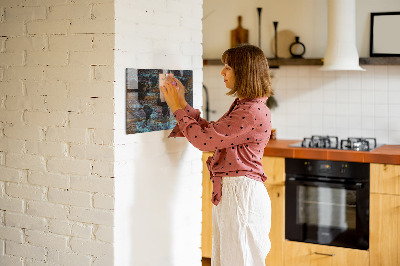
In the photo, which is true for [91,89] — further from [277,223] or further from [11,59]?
[277,223]

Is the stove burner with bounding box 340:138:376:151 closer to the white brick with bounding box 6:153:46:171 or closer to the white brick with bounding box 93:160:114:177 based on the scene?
the white brick with bounding box 93:160:114:177

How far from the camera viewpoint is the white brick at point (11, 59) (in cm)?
280

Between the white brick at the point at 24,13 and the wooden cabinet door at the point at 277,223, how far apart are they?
218 cm

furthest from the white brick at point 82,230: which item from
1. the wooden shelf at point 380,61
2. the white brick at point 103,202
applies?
the wooden shelf at point 380,61

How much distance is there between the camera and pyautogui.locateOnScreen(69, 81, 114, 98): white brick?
2561 mm

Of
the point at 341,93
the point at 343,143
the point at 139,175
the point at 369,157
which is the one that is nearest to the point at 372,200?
the point at 369,157

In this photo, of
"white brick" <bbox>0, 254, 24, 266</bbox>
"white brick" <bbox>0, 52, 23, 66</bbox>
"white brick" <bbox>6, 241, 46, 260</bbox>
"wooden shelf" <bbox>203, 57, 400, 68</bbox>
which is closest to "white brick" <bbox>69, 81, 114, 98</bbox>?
"white brick" <bbox>0, 52, 23, 66</bbox>

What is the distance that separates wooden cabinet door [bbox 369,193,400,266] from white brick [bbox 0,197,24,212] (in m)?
2.30

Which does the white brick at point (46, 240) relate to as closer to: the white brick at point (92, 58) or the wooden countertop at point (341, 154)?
the white brick at point (92, 58)

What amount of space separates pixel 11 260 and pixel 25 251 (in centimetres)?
12

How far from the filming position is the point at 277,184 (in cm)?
424

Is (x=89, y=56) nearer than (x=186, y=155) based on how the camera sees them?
Yes

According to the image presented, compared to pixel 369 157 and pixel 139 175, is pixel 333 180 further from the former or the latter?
pixel 139 175

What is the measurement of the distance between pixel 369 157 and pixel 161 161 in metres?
1.67
